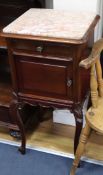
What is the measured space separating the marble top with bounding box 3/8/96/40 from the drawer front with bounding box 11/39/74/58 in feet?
0.14

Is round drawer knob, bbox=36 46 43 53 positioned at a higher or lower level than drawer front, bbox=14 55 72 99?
higher

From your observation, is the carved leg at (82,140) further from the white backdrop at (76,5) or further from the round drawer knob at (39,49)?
the white backdrop at (76,5)

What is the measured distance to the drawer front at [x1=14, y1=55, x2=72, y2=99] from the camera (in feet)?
4.25

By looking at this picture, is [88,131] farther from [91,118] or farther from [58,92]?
[58,92]

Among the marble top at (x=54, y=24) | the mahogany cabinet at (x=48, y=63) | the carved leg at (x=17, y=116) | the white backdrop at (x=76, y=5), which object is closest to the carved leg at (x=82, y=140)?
the mahogany cabinet at (x=48, y=63)

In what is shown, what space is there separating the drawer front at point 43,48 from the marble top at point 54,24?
0.14 ft

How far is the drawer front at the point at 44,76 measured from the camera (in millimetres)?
1297

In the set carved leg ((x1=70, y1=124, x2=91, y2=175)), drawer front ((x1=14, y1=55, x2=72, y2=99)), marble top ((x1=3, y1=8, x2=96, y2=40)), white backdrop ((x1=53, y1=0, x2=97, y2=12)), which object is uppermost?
white backdrop ((x1=53, y1=0, x2=97, y2=12))

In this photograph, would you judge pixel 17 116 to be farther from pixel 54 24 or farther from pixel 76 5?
pixel 76 5

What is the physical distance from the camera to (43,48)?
128 cm

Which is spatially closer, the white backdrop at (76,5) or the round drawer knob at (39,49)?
the round drawer knob at (39,49)

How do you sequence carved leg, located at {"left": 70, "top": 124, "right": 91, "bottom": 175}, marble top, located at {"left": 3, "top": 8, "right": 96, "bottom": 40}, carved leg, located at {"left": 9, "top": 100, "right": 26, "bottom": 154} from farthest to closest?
carved leg, located at {"left": 9, "top": 100, "right": 26, "bottom": 154}, carved leg, located at {"left": 70, "top": 124, "right": 91, "bottom": 175}, marble top, located at {"left": 3, "top": 8, "right": 96, "bottom": 40}

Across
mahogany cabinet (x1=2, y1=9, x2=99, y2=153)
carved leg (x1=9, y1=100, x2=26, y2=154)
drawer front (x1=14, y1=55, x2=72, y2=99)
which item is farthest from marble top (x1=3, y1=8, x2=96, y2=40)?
carved leg (x1=9, y1=100, x2=26, y2=154)

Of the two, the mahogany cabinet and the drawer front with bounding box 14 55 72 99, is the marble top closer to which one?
the mahogany cabinet
